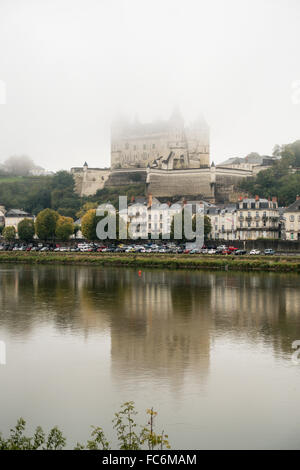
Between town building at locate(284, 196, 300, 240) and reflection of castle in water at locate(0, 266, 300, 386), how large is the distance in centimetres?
1731

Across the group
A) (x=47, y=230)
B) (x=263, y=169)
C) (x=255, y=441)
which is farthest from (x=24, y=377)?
(x=263, y=169)

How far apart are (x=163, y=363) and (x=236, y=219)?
136 ft

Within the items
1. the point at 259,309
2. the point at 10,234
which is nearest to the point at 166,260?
the point at 259,309

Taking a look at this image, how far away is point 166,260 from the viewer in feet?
125

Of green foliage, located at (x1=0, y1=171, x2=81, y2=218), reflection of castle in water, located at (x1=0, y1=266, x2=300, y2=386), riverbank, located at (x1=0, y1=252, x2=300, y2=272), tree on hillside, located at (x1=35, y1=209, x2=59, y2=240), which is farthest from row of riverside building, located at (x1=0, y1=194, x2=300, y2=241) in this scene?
reflection of castle in water, located at (x1=0, y1=266, x2=300, y2=386)

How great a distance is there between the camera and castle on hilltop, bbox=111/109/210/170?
8506 centimetres

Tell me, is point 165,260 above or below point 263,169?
below

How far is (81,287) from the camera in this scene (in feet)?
89.3

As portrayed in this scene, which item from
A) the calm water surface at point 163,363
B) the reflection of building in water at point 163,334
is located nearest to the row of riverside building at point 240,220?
the reflection of building in water at point 163,334

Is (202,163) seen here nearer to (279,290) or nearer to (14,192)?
(14,192)

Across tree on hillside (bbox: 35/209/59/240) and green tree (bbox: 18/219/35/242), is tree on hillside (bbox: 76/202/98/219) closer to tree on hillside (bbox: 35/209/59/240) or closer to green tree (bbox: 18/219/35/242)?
green tree (bbox: 18/219/35/242)

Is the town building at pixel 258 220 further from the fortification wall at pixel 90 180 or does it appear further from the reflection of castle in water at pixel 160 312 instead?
the fortification wall at pixel 90 180

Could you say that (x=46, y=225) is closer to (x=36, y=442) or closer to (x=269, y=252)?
(x=269, y=252)
